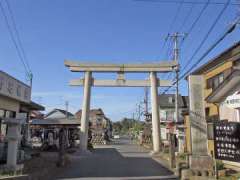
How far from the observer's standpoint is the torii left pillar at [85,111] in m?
30.5

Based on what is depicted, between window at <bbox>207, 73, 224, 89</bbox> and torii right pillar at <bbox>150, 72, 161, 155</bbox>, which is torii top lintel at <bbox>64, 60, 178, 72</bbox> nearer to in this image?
torii right pillar at <bbox>150, 72, 161, 155</bbox>

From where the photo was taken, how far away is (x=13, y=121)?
14859 mm

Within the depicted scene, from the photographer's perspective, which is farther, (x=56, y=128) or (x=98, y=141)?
(x=98, y=141)

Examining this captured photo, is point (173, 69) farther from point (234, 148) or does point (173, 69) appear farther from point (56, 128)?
point (234, 148)

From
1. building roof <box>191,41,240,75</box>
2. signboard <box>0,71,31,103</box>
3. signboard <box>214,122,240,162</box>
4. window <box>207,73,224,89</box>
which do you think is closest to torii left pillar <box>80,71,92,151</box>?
signboard <box>0,71,31,103</box>

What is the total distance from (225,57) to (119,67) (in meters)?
11.5

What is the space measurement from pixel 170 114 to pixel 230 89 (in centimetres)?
5761

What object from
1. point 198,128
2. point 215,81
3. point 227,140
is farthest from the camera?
point 215,81

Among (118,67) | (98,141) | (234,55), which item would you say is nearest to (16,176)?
(234,55)

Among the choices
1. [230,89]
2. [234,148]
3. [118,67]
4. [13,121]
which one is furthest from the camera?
[118,67]

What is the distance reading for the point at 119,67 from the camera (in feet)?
102

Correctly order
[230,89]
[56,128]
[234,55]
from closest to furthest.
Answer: [230,89], [234,55], [56,128]

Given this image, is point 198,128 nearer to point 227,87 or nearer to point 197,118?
point 197,118

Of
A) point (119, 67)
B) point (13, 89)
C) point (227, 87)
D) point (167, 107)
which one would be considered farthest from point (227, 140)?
point (167, 107)
